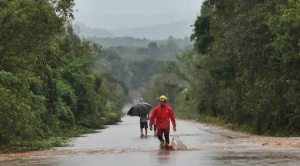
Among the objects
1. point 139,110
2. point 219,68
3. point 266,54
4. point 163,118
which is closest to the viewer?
point 163,118

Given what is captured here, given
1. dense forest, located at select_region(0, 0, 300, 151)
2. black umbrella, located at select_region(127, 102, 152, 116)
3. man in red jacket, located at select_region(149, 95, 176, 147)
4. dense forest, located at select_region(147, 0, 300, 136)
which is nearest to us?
man in red jacket, located at select_region(149, 95, 176, 147)

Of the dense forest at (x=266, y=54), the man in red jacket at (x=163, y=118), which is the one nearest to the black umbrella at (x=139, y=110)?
the dense forest at (x=266, y=54)

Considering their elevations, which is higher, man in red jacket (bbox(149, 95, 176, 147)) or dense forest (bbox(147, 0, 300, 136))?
dense forest (bbox(147, 0, 300, 136))

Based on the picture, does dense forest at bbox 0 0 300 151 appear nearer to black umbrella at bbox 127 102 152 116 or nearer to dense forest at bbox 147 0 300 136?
dense forest at bbox 147 0 300 136

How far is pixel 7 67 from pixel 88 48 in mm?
42487

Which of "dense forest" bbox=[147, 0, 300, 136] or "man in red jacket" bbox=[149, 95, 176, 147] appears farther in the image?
"dense forest" bbox=[147, 0, 300, 136]

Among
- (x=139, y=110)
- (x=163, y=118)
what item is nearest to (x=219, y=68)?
(x=139, y=110)

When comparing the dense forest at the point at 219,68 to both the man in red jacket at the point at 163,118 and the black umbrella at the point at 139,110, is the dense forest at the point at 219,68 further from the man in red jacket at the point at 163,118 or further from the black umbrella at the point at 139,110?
the man in red jacket at the point at 163,118

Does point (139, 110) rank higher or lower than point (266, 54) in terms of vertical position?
lower

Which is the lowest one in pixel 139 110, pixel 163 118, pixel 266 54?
pixel 163 118

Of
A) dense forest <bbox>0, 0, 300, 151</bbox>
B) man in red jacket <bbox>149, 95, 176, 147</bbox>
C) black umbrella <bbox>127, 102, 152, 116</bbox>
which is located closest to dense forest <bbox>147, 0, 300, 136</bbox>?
dense forest <bbox>0, 0, 300, 151</bbox>

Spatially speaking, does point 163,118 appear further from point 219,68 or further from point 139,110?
point 219,68

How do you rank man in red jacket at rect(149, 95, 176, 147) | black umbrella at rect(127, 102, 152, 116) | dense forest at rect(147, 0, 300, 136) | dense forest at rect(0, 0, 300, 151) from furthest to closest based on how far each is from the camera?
1. black umbrella at rect(127, 102, 152, 116)
2. dense forest at rect(147, 0, 300, 136)
3. dense forest at rect(0, 0, 300, 151)
4. man in red jacket at rect(149, 95, 176, 147)

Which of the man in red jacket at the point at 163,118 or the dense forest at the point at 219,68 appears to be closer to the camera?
the man in red jacket at the point at 163,118
